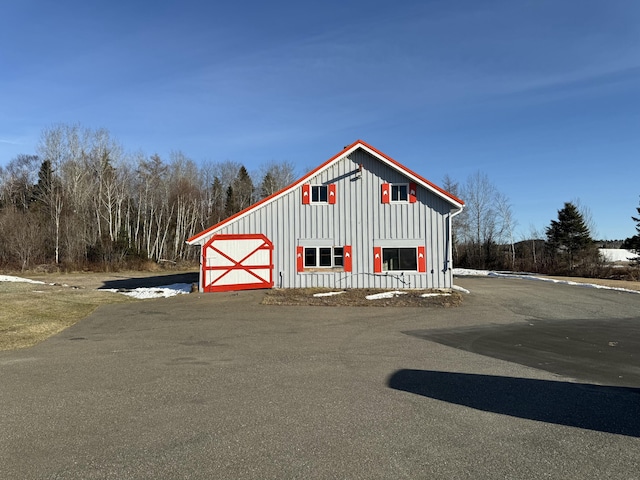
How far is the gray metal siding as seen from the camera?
2167 centimetres

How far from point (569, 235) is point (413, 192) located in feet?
124

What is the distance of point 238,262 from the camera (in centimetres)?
2178

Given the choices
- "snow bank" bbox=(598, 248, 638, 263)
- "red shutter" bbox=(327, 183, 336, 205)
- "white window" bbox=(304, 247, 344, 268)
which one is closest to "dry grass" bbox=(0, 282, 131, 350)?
"white window" bbox=(304, 247, 344, 268)

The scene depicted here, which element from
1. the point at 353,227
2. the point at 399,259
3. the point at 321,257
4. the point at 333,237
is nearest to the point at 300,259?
the point at 321,257

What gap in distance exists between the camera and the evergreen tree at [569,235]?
164 feet

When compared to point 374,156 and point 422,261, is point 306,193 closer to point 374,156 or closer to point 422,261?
point 374,156

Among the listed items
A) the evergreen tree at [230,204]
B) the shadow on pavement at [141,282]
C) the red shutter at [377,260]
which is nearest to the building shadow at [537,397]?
the red shutter at [377,260]

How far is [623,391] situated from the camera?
6262 mm

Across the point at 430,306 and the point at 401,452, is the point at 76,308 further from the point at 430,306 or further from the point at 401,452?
the point at 401,452

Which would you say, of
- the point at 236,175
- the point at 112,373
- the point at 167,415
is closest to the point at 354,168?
the point at 112,373

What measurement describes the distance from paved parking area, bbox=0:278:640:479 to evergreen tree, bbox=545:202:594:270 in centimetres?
4494

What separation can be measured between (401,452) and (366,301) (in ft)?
45.1

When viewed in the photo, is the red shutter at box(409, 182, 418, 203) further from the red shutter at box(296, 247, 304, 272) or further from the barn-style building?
the red shutter at box(296, 247, 304, 272)

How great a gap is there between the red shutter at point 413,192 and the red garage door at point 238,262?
723 centimetres
